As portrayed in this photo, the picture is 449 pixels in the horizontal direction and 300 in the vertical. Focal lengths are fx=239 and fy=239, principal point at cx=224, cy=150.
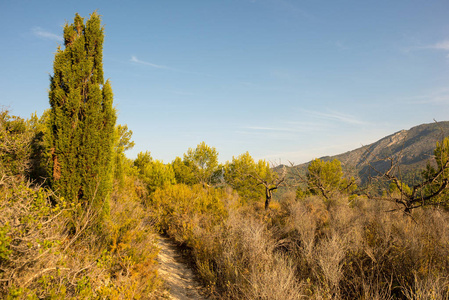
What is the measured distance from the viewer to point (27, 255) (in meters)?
2.81

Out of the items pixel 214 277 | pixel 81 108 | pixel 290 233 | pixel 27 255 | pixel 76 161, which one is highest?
pixel 81 108

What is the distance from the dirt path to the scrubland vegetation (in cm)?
39

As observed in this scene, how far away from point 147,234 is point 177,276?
1663mm

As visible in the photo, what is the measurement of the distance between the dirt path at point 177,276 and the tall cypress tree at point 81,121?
2691mm

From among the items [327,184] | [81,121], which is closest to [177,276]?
[81,121]

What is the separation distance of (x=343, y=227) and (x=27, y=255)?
23.7 feet

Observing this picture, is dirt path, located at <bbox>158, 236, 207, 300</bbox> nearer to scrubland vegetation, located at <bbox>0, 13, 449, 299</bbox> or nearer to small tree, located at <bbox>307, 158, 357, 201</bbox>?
scrubland vegetation, located at <bbox>0, 13, 449, 299</bbox>

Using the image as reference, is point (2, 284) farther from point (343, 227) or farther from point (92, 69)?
point (343, 227)

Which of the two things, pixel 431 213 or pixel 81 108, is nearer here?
pixel 431 213

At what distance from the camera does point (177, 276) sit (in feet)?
22.9

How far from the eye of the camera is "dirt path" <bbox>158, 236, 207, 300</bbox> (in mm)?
6002

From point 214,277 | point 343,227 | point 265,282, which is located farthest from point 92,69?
point 343,227

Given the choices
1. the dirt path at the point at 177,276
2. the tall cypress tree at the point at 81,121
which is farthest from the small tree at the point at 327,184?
the tall cypress tree at the point at 81,121

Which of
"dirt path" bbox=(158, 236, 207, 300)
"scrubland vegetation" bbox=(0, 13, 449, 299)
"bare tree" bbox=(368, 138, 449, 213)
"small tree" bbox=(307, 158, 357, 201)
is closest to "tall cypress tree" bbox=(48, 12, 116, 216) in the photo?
"scrubland vegetation" bbox=(0, 13, 449, 299)
